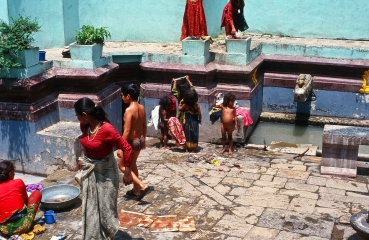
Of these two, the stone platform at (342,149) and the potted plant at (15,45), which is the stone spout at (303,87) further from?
the potted plant at (15,45)

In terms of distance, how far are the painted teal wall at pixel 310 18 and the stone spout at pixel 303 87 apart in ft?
7.06

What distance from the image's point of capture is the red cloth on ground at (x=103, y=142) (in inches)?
202

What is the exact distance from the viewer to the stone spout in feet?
34.2

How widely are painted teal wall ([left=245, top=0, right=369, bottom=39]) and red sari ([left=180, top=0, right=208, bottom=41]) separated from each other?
2976mm

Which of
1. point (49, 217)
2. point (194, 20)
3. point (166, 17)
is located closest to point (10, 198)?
point (49, 217)

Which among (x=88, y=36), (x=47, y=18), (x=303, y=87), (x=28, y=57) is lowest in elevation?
(x=303, y=87)

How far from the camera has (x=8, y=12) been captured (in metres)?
10.6

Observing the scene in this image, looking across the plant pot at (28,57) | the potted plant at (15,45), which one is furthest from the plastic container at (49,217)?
the plant pot at (28,57)

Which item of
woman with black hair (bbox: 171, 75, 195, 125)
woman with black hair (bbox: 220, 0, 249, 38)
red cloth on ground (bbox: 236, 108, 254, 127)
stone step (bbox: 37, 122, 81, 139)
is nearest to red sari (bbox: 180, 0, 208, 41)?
woman with black hair (bbox: 220, 0, 249, 38)

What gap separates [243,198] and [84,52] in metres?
3.93

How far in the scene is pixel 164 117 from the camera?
9305mm

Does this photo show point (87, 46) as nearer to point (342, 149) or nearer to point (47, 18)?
point (47, 18)

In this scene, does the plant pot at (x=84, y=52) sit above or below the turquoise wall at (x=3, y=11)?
below

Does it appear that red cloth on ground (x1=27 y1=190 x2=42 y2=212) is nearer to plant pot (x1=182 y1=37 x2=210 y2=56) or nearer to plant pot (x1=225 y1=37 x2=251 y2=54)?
plant pot (x1=182 y1=37 x2=210 y2=56)
